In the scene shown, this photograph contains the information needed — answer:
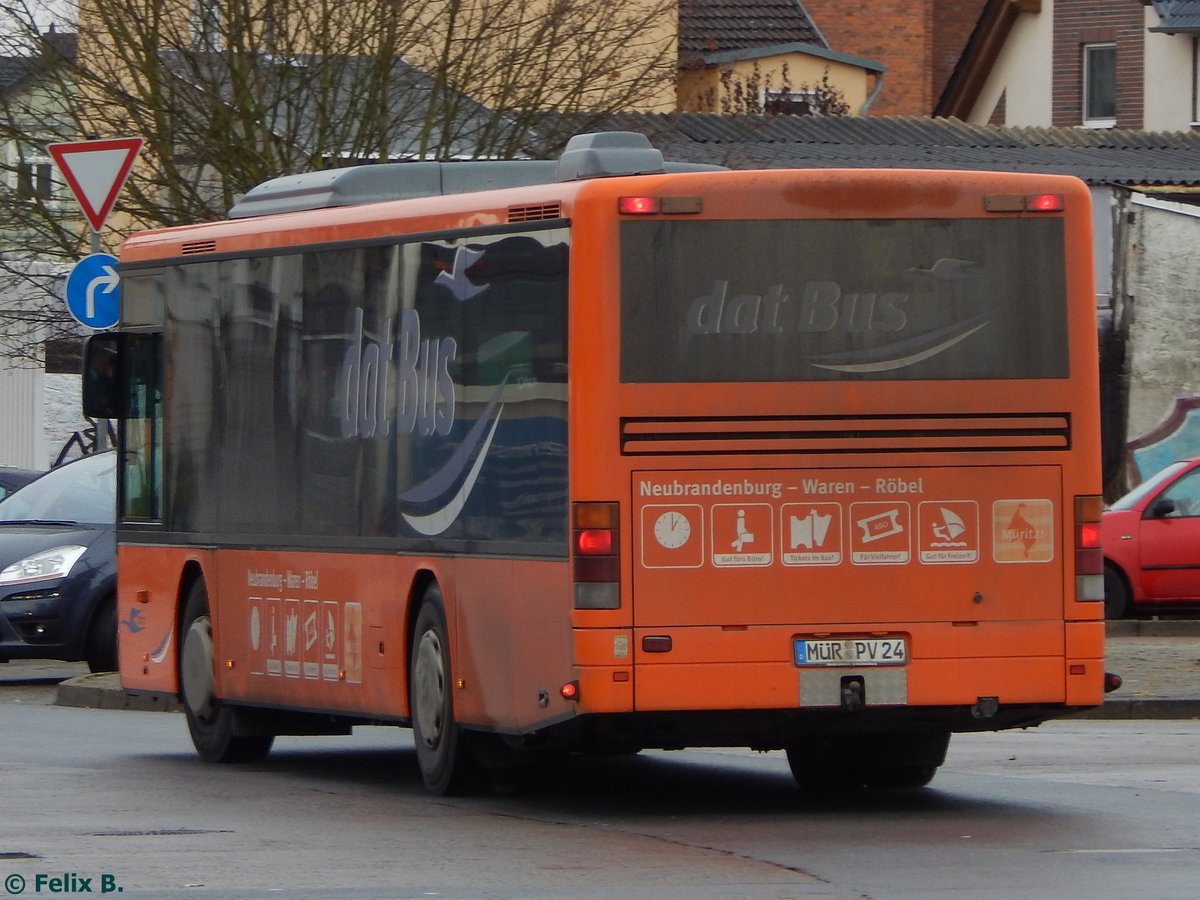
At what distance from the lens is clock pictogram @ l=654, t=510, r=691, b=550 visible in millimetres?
11266

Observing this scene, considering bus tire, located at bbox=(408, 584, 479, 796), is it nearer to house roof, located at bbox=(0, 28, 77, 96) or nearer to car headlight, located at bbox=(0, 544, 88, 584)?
car headlight, located at bbox=(0, 544, 88, 584)

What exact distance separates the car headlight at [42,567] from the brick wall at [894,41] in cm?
4249

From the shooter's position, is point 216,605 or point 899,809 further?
point 216,605

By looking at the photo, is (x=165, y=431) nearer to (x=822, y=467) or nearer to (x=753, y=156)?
(x=822, y=467)

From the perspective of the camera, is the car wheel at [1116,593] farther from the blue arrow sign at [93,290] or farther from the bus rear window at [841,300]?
the bus rear window at [841,300]

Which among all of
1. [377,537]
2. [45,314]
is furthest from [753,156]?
[377,537]

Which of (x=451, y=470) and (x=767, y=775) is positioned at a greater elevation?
(x=451, y=470)

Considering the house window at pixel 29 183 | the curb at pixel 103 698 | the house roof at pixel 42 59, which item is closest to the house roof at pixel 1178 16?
the house window at pixel 29 183

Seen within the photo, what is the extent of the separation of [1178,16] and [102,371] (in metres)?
34.4

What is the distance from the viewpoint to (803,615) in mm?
11414

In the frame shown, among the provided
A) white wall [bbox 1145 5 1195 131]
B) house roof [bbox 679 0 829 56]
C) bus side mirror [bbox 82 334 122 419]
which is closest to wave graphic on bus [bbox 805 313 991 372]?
bus side mirror [bbox 82 334 122 419]

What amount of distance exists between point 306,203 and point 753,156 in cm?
2291

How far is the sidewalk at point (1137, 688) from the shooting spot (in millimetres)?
17656

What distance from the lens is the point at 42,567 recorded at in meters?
20.5
